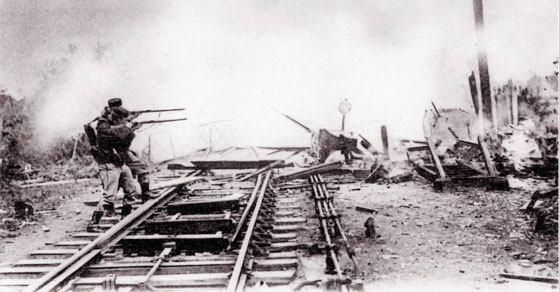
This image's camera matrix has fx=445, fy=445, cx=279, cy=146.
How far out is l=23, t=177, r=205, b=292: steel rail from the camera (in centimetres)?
421

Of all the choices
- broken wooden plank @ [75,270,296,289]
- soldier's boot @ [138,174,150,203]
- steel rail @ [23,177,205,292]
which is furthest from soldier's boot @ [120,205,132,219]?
broken wooden plank @ [75,270,296,289]

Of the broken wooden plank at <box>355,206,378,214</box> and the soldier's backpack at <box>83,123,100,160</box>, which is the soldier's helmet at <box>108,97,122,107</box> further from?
the broken wooden plank at <box>355,206,378,214</box>

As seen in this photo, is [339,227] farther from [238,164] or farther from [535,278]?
[238,164]

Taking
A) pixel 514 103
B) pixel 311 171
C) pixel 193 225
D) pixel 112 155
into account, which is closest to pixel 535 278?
pixel 193 225

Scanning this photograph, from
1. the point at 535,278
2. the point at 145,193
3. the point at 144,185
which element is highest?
the point at 144,185

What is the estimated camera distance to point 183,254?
17.3ft

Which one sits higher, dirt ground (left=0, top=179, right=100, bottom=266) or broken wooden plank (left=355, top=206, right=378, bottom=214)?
dirt ground (left=0, top=179, right=100, bottom=266)

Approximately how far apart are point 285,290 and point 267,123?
14.7 meters

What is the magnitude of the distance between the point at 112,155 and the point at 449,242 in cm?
509

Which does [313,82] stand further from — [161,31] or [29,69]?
[29,69]

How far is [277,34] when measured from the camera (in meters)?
17.5

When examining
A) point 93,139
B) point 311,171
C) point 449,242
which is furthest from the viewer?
point 311,171

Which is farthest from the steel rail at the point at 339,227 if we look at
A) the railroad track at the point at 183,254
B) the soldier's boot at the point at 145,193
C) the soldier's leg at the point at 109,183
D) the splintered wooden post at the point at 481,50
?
the splintered wooden post at the point at 481,50

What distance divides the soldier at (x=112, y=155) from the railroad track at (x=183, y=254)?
35cm
